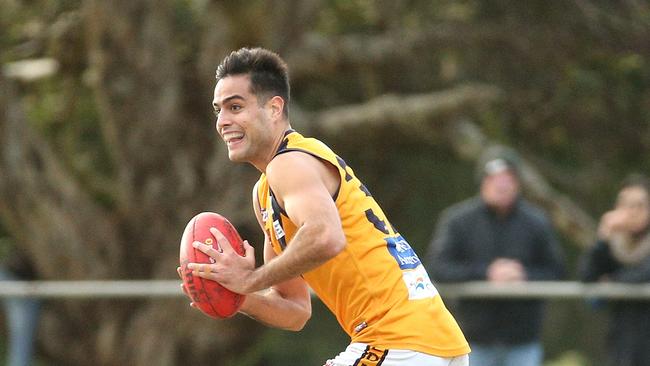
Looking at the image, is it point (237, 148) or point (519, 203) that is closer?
point (237, 148)

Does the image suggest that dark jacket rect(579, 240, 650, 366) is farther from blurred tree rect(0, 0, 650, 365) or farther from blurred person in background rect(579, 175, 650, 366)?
blurred tree rect(0, 0, 650, 365)

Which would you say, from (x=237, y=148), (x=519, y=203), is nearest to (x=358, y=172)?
(x=519, y=203)

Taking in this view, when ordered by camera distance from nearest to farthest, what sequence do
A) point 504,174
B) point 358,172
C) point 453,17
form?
1. point 504,174
2. point 453,17
3. point 358,172

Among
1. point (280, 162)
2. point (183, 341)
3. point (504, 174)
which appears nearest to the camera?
point (280, 162)

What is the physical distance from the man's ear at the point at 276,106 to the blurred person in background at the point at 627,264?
329cm

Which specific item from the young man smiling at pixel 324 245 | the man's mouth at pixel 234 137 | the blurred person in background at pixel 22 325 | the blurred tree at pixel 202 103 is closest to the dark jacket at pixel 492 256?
the young man smiling at pixel 324 245

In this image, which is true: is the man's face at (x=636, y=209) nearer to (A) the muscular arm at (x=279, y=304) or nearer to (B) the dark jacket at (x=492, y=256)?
(B) the dark jacket at (x=492, y=256)

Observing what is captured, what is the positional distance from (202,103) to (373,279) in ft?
34.3

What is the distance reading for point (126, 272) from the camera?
14617 millimetres

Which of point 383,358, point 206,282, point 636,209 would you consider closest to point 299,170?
point 206,282

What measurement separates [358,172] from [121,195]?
4.42 metres

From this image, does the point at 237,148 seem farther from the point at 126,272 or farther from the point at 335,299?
the point at 126,272

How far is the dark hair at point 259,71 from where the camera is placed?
508 centimetres

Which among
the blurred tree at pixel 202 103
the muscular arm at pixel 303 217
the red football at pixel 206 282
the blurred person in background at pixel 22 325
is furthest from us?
the blurred tree at pixel 202 103
